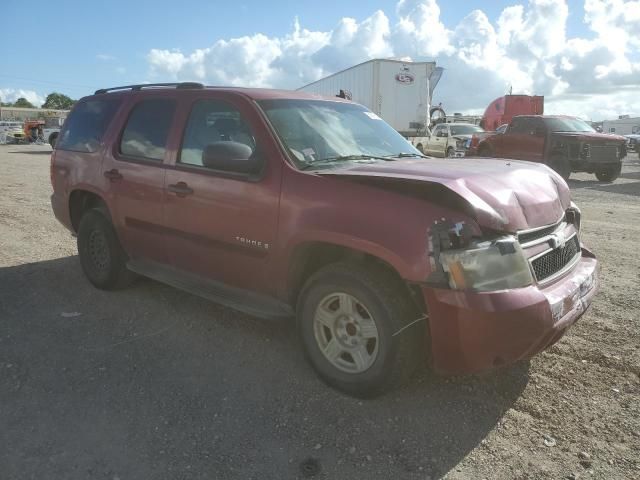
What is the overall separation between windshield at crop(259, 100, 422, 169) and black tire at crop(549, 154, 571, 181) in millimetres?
11281

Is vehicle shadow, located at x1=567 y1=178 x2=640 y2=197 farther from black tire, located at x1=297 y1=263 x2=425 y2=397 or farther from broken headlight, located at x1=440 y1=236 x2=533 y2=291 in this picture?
black tire, located at x1=297 y1=263 x2=425 y2=397

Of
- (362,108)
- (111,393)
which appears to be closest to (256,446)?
(111,393)

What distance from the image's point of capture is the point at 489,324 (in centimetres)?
255

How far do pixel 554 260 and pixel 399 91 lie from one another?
18.8 m

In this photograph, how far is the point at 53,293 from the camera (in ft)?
16.1

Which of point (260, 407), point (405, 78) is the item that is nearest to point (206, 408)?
point (260, 407)

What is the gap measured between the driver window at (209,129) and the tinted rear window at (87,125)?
1237 millimetres

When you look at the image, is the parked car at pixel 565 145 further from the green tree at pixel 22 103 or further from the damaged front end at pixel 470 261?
the green tree at pixel 22 103

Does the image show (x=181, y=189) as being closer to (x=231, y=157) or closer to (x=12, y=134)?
(x=231, y=157)

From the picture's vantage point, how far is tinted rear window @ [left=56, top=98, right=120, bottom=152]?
190 inches

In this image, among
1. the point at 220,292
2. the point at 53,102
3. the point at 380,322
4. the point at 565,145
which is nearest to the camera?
the point at 380,322

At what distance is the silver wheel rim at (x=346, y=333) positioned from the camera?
3.00 m

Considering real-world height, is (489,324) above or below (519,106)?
below

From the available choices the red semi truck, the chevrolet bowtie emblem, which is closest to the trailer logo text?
the red semi truck
